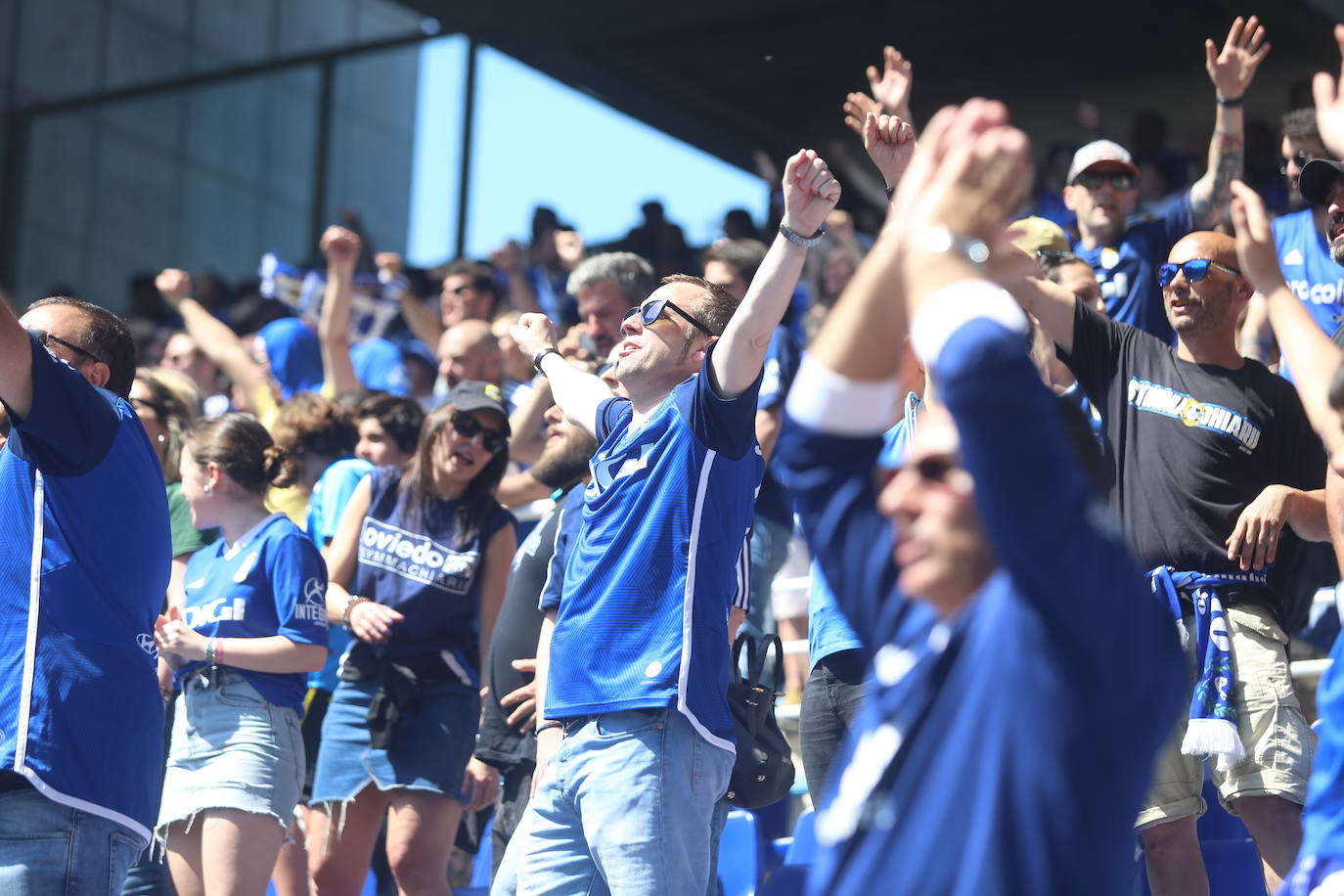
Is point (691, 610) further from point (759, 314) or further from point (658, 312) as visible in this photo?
point (658, 312)

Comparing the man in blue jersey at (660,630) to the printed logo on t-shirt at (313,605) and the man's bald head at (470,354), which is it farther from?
the man's bald head at (470,354)

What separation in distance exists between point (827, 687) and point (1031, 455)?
2416 millimetres

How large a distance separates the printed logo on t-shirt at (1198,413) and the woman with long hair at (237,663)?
242 cm

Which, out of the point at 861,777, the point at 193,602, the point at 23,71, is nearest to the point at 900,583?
the point at 861,777

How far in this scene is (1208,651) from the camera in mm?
4234

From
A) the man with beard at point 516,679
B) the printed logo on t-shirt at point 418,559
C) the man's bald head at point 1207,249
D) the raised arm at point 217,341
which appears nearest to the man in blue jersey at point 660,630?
the man with beard at point 516,679

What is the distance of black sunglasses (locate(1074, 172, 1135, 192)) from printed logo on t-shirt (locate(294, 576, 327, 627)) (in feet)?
10.8

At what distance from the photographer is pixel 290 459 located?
16.6ft

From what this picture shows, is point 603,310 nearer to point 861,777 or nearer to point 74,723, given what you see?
point 74,723

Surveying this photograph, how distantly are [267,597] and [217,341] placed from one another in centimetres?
325

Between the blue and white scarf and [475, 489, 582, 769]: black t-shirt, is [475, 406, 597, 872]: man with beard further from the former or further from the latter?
the blue and white scarf

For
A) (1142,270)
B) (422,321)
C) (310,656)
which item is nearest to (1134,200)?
(1142,270)

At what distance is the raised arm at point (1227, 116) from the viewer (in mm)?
5449

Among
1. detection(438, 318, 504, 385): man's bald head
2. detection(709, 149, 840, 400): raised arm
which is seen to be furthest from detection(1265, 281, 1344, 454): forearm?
detection(438, 318, 504, 385): man's bald head
